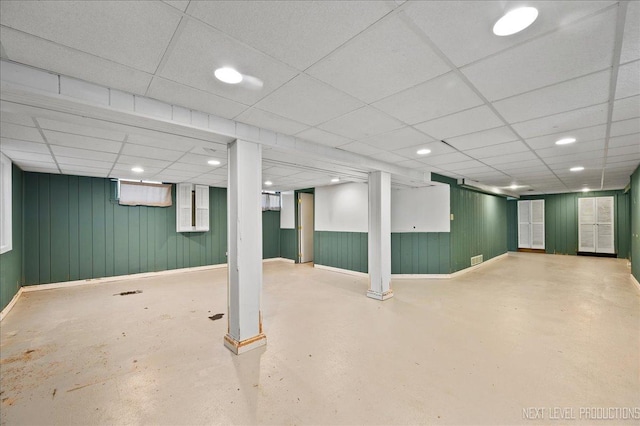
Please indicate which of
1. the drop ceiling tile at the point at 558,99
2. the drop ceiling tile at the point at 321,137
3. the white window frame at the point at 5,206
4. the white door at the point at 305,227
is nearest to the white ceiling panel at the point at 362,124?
the drop ceiling tile at the point at 321,137

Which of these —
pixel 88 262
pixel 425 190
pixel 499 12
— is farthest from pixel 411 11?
pixel 88 262

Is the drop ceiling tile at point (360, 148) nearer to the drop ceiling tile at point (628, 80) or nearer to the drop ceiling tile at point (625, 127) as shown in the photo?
the drop ceiling tile at point (628, 80)

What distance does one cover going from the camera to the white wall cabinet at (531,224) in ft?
34.2

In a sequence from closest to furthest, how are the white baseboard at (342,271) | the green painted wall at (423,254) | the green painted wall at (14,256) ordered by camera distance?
1. the green painted wall at (14,256)
2. the green painted wall at (423,254)
3. the white baseboard at (342,271)

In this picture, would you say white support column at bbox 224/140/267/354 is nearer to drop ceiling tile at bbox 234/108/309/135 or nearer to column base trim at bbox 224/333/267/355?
column base trim at bbox 224/333/267/355

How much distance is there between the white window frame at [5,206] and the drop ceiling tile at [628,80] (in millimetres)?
6643

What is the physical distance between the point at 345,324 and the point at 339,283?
7.50ft

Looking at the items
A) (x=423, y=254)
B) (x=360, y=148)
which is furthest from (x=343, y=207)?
(x=360, y=148)

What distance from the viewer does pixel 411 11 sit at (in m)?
1.34

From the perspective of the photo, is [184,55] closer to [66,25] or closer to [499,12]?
[66,25]

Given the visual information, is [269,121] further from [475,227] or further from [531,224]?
[531,224]

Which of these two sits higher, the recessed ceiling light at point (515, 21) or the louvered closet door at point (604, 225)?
the recessed ceiling light at point (515, 21)

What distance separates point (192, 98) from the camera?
89.4 inches

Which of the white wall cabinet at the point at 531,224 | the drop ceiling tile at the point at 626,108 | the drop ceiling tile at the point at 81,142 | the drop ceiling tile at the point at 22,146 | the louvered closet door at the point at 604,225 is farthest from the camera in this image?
the white wall cabinet at the point at 531,224
